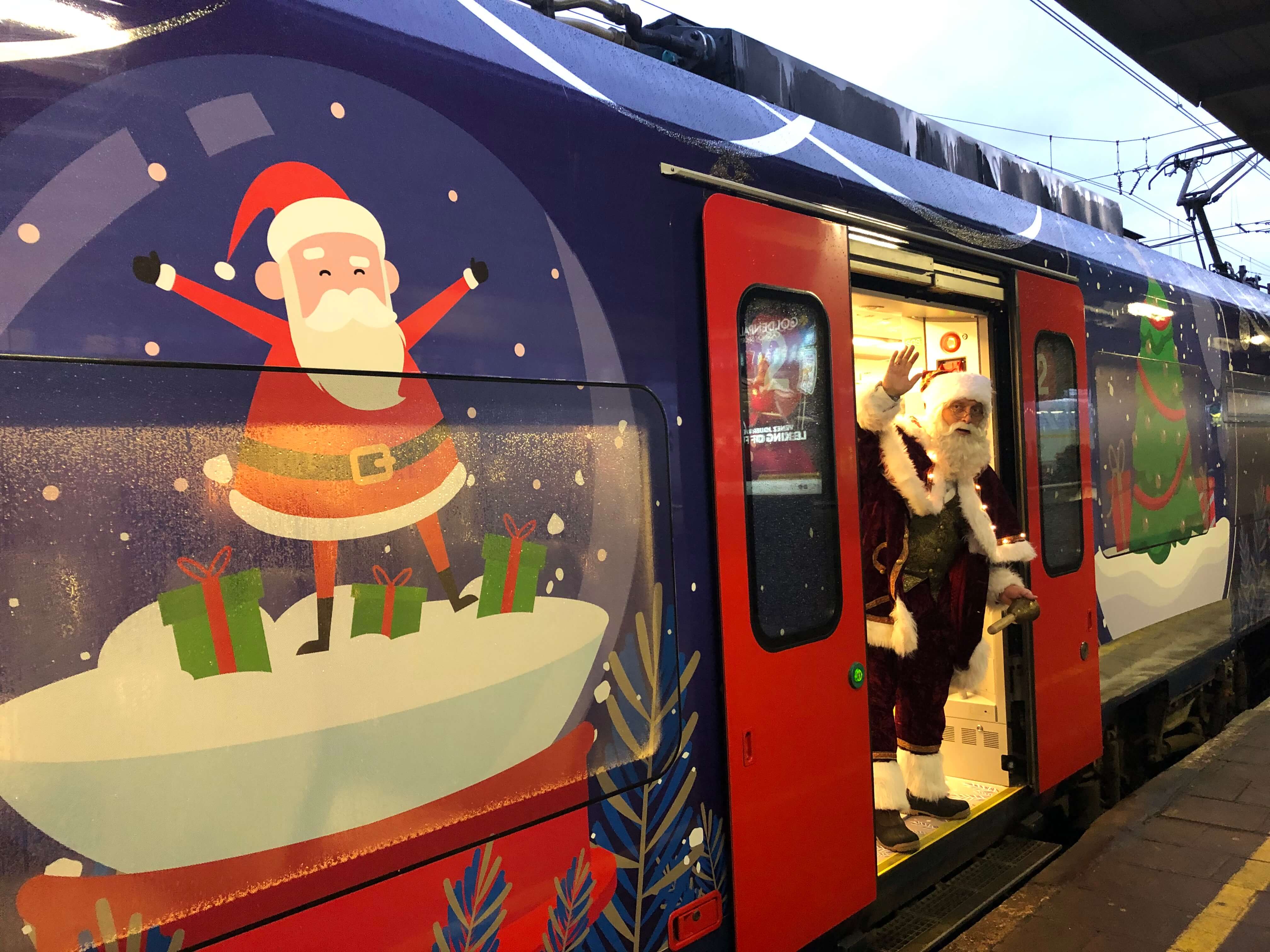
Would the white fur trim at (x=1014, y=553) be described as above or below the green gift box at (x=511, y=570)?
below

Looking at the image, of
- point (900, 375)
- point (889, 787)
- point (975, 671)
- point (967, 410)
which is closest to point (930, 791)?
point (889, 787)

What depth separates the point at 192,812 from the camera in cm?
150

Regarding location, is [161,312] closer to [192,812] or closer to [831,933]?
[192,812]

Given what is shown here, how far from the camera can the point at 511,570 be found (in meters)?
1.96

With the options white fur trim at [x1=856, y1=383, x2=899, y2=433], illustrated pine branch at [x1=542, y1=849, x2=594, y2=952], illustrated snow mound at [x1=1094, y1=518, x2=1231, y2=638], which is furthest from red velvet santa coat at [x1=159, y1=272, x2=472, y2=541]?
illustrated snow mound at [x1=1094, y1=518, x2=1231, y2=638]

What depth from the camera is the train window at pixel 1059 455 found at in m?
4.19

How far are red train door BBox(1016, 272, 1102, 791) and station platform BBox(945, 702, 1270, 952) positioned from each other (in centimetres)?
41

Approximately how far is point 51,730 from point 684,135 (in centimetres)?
196

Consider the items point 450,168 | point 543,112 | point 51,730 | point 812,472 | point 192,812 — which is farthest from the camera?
point 812,472

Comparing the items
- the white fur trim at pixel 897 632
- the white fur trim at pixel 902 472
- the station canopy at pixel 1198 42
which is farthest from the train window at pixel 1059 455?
the station canopy at pixel 1198 42

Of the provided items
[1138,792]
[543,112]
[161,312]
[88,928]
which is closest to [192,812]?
[88,928]

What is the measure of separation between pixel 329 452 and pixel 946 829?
3.06 meters

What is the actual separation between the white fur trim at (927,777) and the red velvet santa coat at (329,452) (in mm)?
2835

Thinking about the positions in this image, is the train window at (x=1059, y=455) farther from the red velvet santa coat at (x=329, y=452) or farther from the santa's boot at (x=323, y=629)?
the santa's boot at (x=323, y=629)
